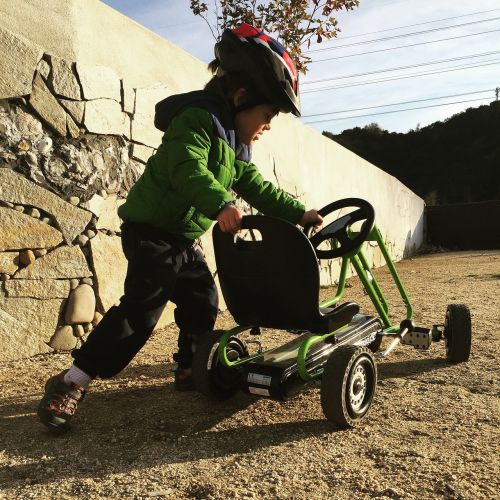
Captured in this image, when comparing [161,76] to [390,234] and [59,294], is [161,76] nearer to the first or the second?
[59,294]

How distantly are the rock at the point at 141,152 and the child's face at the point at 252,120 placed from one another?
1493 millimetres

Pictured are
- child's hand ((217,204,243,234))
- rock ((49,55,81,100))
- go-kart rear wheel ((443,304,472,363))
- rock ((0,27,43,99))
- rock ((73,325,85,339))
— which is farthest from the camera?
rock ((73,325,85,339))

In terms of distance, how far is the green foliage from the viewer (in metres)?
25.3

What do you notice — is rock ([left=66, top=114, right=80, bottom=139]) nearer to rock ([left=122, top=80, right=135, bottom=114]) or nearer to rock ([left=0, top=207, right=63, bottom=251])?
rock ([left=122, top=80, right=135, bottom=114])

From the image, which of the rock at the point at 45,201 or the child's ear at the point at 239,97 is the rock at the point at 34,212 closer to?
the rock at the point at 45,201

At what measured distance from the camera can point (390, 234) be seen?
10656 millimetres

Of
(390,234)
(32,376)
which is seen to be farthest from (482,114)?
(32,376)

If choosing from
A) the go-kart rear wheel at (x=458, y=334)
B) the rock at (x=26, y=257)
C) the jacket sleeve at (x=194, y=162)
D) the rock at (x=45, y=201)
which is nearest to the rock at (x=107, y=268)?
the rock at (x=45, y=201)

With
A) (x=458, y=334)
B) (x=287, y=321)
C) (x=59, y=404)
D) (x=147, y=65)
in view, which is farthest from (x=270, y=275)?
(x=147, y=65)

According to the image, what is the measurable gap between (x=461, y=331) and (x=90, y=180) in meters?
2.14

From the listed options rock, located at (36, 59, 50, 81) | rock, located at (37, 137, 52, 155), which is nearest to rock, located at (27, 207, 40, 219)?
rock, located at (37, 137, 52, 155)

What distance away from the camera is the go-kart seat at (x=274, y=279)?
1875 mm

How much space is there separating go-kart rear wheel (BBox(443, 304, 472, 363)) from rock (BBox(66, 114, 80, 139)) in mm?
2197

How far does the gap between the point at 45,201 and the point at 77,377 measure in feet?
4.32
